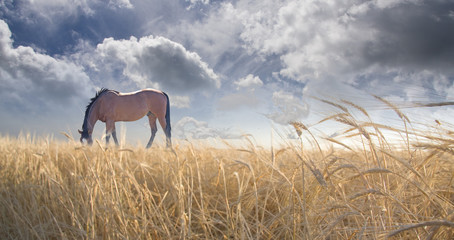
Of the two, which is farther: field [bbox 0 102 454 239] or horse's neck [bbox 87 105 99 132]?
horse's neck [bbox 87 105 99 132]

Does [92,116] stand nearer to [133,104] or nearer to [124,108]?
[124,108]

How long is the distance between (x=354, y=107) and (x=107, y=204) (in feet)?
4.73

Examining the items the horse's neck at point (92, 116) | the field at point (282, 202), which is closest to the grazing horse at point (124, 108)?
the horse's neck at point (92, 116)

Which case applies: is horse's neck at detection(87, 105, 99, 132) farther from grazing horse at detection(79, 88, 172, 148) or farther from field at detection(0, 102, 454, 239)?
field at detection(0, 102, 454, 239)

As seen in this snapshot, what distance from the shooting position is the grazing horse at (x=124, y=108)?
28.3 feet

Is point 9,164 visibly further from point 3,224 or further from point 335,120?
point 335,120

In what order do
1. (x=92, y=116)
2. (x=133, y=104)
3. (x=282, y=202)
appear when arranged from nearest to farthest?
1. (x=282, y=202)
2. (x=92, y=116)
3. (x=133, y=104)

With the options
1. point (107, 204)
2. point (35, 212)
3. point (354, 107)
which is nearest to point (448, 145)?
point (354, 107)

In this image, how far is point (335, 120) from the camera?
127cm

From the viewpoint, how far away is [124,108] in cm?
878

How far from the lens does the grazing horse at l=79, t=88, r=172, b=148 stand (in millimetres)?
8625

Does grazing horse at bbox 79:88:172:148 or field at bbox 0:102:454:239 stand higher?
grazing horse at bbox 79:88:172:148

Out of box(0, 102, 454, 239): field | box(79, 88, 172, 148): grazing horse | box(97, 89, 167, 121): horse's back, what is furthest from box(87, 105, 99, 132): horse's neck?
box(0, 102, 454, 239): field

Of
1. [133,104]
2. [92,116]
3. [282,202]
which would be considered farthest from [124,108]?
[282,202]
